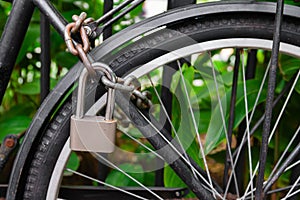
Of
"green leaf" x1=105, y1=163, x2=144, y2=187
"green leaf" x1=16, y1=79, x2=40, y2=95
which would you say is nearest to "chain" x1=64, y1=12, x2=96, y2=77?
"green leaf" x1=105, y1=163, x2=144, y2=187

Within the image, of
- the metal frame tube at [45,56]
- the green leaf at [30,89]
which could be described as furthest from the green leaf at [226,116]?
the green leaf at [30,89]

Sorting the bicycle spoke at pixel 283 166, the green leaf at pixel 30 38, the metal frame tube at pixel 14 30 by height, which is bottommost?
the bicycle spoke at pixel 283 166

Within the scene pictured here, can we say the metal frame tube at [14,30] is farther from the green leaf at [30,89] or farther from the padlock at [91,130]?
the green leaf at [30,89]

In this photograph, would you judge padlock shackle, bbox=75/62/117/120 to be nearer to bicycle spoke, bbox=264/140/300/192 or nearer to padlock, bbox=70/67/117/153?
padlock, bbox=70/67/117/153

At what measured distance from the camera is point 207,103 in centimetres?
141

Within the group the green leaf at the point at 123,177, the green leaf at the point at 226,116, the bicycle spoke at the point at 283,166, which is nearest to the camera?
the bicycle spoke at the point at 283,166

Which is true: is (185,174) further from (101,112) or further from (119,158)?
(119,158)

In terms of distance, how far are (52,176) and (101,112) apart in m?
0.17

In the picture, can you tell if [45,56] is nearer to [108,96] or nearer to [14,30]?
[14,30]

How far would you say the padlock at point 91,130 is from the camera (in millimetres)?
754

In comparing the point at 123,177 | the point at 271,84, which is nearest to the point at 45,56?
the point at 123,177

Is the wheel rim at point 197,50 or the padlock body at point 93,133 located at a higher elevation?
the wheel rim at point 197,50

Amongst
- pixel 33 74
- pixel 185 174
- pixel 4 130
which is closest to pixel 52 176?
pixel 185 174

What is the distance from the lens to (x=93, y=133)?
0.75 meters
